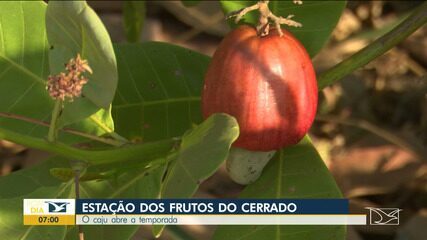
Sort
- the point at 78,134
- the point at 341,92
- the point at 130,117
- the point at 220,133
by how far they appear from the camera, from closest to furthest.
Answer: the point at 220,133, the point at 78,134, the point at 130,117, the point at 341,92

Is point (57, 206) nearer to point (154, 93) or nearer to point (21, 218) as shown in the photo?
point (21, 218)

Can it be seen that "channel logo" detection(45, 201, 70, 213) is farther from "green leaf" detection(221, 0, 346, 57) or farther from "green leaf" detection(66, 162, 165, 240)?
"green leaf" detection(221, 0, 346, 57)

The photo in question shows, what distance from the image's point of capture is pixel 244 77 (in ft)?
2.97

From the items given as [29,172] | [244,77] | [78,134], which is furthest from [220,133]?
[29,172]

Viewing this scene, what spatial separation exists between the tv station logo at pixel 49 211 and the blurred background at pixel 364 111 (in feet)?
1.71

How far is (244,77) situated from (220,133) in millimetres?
110

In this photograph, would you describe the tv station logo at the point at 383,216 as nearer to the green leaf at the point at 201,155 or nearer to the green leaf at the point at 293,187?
the green leaf at the point at 293,187

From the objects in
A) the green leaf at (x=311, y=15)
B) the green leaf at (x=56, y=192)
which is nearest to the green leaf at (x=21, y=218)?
the green leaf at (x=56, y=192)

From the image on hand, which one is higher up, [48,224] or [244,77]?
[244,77]

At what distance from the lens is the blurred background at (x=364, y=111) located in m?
1.55

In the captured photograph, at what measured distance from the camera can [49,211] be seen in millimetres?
961

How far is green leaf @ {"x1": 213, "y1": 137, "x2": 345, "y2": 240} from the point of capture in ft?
3.25

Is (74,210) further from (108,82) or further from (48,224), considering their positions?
(108,82)

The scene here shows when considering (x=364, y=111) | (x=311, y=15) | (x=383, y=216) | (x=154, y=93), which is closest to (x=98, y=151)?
(x=154, y=93)
